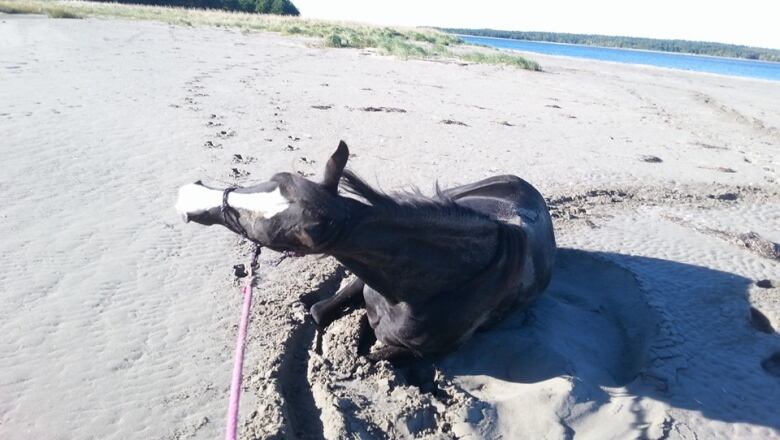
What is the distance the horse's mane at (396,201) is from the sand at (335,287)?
54 centimetres

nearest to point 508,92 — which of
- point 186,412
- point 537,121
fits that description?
point 537,121

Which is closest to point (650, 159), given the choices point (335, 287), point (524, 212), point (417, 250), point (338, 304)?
point (524, 212)

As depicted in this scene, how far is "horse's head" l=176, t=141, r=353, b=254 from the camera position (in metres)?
2.29

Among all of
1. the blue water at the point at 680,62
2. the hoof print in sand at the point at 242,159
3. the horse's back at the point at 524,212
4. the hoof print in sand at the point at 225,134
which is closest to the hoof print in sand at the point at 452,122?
the hoof print in sand at the point at 225,134

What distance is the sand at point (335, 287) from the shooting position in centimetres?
328

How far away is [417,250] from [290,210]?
727mm

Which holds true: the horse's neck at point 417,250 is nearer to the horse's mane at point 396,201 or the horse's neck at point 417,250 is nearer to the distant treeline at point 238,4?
the horse's mane at point 396,201

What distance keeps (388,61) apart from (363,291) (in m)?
18.5

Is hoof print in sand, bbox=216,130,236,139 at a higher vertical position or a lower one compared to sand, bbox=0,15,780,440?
lower

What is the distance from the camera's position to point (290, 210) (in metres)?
2.29

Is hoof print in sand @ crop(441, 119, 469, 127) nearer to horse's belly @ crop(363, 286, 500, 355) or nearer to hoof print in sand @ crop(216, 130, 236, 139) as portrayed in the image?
hoof print in sand @ crop(216, 130, 236, 139)

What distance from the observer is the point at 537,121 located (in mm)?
12016

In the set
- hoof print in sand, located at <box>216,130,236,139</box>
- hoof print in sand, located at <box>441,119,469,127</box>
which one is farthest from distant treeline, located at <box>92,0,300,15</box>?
hoof print in sand, located at <box>216,130,236,139</box>

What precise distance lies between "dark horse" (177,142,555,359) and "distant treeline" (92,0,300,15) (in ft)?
202
